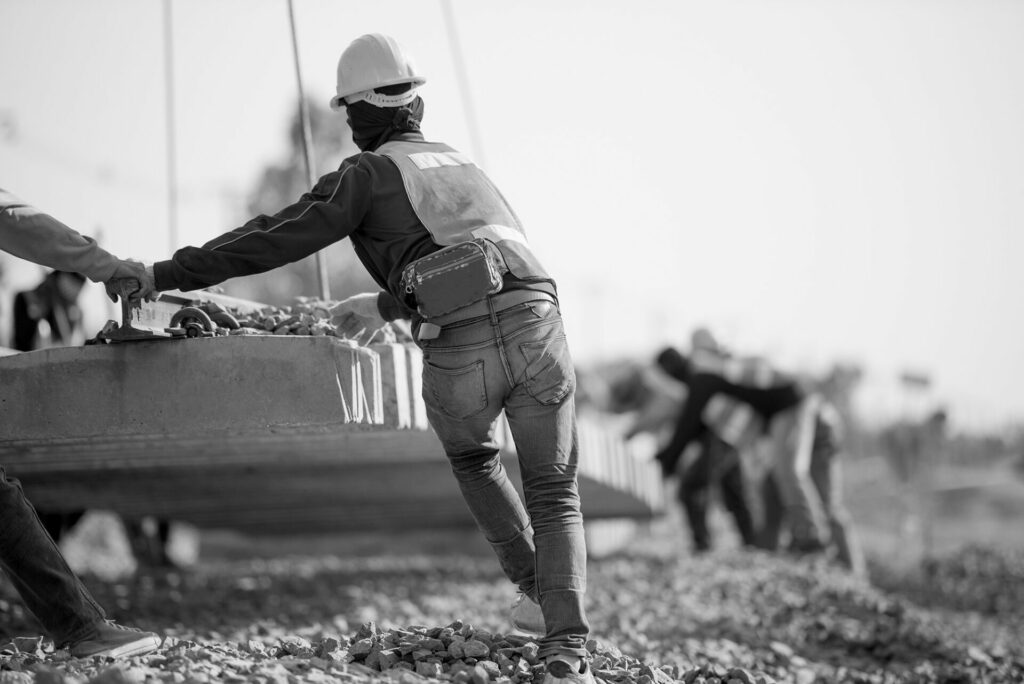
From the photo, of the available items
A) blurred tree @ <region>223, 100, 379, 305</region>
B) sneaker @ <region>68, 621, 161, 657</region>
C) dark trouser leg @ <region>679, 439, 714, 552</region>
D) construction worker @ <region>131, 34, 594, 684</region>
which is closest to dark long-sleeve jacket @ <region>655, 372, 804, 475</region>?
dark trouser leg @ <region>679, 439, 714, 552</region>

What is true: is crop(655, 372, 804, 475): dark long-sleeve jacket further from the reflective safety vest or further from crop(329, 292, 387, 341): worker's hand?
the reflective safety vest

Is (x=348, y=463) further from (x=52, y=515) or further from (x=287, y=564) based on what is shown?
(x=287, y=564)

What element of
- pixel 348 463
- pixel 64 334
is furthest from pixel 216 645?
pixel 64 334

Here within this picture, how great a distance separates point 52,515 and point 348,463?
14.6ft

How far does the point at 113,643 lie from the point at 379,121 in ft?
6.67

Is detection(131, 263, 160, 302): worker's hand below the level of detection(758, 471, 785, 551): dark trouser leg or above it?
above

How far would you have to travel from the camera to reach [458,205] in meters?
4.52

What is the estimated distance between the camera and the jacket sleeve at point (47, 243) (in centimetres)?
471

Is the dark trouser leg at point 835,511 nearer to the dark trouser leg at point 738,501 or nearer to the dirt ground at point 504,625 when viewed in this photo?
the dirt ground at point 504,625

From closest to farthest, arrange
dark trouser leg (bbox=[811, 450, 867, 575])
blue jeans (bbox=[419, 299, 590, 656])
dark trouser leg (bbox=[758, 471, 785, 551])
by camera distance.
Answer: blue jeans (bbox=[419, 299, 590, 656])
dark trouser leg (bbox=[811, 450, 867, 575])
dark trouser leg (bbox=[758, 471, 785, 551])

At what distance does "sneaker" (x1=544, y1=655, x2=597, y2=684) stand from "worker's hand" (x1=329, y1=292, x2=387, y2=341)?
1.47m

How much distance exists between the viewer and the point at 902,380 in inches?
727

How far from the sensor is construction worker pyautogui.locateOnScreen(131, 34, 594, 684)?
435 cm

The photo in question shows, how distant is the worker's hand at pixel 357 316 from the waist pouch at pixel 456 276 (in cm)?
60
